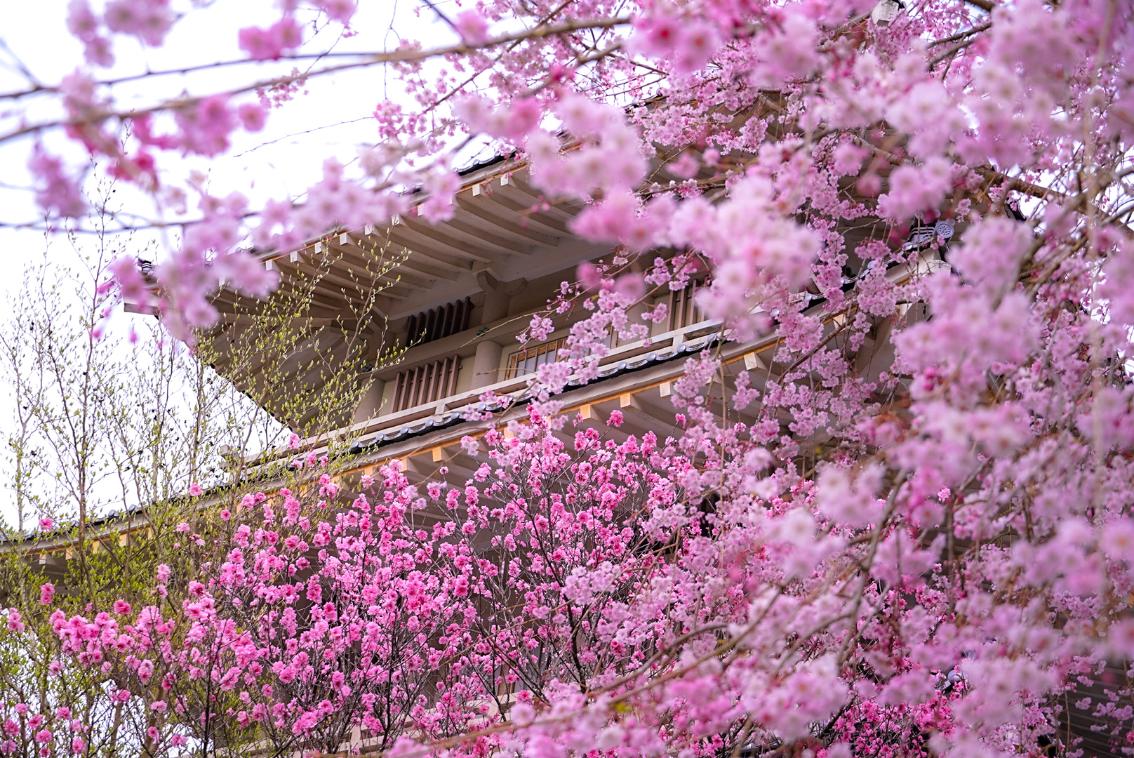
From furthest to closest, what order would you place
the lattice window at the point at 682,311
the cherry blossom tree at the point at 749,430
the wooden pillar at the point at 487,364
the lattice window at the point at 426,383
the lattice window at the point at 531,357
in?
the lattice window at the point at 426,383 → the wooden pillar at the point at 487,364 → the lattice window at the point at 531,357 → the lattice window at the point at 682,311 → the cherry blossom tree at the point at 749,430

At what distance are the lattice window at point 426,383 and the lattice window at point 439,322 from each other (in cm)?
31

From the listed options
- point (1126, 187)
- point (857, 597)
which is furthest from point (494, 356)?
point (857, 597)

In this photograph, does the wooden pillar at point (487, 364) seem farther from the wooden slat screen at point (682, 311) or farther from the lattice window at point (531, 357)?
the wooden slat screen at point (682, 311)

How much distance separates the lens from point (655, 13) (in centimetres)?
214

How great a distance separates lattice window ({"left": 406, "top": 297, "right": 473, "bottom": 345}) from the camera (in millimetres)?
10656

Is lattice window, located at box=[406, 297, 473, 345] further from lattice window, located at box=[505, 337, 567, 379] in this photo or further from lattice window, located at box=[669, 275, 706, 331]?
lattice window, located at box=[669, 275, 706, 331]

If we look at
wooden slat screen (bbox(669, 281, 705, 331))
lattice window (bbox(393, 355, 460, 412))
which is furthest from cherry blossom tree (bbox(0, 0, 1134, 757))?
lattice window (bbox(393, 355, 460, 412))

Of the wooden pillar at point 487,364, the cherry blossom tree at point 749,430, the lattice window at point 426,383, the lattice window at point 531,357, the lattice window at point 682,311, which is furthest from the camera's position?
the lattice window at point 426,383

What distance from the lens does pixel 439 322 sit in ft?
35.6

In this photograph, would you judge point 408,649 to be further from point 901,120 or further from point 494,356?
point 901,120

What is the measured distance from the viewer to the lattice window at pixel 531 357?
9750 millimetres

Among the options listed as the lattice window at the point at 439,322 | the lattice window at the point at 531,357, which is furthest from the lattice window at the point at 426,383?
the lattice window at the point at 531,357

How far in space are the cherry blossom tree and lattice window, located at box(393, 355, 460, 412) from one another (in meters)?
1.65

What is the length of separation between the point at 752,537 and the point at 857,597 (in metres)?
2.10
